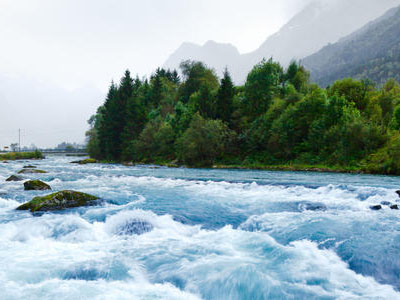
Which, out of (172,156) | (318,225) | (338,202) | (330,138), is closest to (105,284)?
(318,225)

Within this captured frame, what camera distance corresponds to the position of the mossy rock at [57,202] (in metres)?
12.3

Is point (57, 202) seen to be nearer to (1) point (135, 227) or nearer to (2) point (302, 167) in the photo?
(1) point (135, 227)

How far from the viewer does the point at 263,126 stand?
45.7 meters

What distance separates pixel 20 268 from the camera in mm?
7023

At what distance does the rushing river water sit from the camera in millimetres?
6141

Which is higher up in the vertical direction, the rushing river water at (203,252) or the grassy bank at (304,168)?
the grassy bank at (304,168)

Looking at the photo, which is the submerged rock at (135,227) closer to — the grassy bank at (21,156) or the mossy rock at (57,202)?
the mossy rock at (57,202)

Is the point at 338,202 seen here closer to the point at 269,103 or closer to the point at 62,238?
the point at 62,238

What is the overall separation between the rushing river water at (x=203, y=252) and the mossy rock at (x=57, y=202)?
1.73 feet

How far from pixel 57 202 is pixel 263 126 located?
123 feet

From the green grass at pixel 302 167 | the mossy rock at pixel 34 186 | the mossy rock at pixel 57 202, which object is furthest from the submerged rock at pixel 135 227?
the green grass at pixel 302 167

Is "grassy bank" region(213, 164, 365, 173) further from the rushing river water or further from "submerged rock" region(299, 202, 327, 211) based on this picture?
"submerged rock" region(299, 202, 327, 211)

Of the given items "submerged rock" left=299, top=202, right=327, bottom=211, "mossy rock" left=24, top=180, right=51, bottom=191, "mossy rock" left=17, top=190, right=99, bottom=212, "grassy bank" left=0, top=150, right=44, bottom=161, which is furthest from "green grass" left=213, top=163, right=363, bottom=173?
"grassy bank" left=0, top=150, right=44, bottom=161

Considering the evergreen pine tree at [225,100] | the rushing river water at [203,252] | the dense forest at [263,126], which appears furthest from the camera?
the evergreen pine tree at [225,100]
